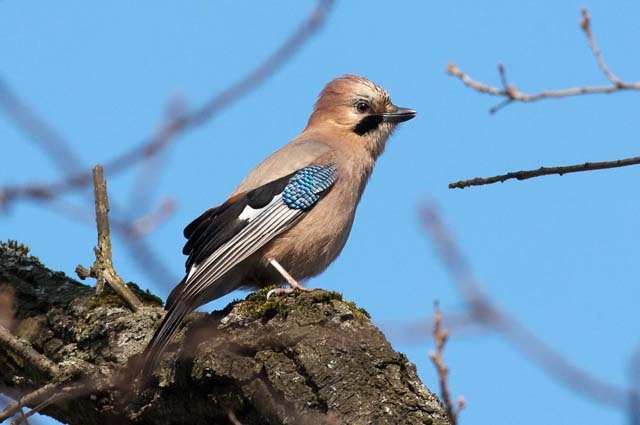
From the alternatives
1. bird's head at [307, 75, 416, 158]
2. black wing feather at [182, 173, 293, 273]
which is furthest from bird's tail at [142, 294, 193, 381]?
bird's head at [307, 75, 416, 158]

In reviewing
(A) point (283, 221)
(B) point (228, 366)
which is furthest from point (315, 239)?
(B) point (228, 366)

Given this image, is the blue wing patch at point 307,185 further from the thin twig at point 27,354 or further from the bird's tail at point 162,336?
the thin twig at point 27,354

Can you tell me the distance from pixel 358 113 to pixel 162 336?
3.80 meters

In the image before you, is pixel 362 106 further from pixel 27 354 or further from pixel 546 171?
pixel 546 171

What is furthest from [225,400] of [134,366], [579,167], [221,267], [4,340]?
[579,167]

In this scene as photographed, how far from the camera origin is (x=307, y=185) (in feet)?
24.8

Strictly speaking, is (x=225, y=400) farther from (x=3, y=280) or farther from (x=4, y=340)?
(x=3, y=280)

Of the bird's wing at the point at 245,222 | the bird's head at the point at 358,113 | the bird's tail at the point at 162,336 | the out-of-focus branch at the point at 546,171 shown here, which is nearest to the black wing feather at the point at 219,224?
the bird's wing at the point at 245,222

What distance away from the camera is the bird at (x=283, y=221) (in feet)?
22.4

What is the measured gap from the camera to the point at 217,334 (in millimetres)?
5430

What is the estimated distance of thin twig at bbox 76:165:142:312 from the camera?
6328 mm

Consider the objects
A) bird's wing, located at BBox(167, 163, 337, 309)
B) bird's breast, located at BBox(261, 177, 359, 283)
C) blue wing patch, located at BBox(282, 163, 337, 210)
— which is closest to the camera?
bird's wing, located at BBox(167, 163, 337, 309)

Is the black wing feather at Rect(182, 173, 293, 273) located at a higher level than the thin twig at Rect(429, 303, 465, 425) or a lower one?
higher

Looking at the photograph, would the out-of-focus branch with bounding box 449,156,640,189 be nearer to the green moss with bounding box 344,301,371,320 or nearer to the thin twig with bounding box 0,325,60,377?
the green moss with bounding box 344,301,371,320
